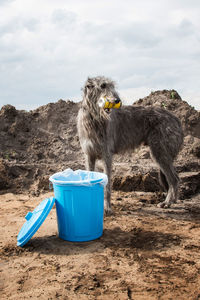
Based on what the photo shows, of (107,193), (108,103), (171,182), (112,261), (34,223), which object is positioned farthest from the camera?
(171,182)

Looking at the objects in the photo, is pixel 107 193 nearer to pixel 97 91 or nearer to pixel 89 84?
pixel 97 91

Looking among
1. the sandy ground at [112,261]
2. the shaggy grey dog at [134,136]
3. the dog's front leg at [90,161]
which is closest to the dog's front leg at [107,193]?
the shaggy grey dog at [134,136]

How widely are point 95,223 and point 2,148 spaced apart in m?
6.21

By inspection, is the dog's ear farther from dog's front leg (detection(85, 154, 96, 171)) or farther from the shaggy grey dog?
dog's front leg (detection(85, 154, 96, 171))

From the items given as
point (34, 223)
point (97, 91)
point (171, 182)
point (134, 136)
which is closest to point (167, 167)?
point (171, 182)

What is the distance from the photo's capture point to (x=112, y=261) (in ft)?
11.0

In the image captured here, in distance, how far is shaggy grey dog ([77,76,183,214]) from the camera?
5148mm

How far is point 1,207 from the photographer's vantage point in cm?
572

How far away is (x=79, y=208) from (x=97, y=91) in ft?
6.20

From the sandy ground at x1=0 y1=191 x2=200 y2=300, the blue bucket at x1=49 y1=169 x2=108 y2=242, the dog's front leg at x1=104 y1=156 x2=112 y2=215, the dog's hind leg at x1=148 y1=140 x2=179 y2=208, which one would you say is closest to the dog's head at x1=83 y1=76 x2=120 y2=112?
the dog's front leg at x1=104 y1=156 x2=112 y2=215

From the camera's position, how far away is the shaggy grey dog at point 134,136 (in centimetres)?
515

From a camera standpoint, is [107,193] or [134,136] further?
[134,136]

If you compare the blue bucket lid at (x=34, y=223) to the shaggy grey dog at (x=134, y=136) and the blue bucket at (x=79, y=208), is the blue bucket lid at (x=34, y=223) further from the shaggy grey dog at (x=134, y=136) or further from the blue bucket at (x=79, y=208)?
the shaggy grey dog at (x=134, y=136)

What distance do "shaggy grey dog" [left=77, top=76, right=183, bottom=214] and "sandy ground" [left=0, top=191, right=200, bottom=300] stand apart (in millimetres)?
937
